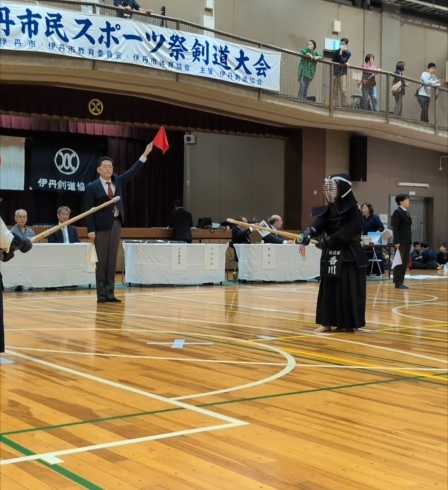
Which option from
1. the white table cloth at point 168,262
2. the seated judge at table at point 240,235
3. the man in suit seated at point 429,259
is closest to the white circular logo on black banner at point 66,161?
the seated judge at table at point 240,235

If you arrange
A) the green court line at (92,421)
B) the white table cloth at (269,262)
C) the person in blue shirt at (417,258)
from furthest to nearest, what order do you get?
the person in blue shirt at (417,258)
the white table cloth at (269,262)
the green court line at (92,421)

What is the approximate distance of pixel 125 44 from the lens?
1441 cm

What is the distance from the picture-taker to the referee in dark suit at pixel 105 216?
31.4 feet

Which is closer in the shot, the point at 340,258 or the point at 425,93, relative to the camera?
the point at 340,258

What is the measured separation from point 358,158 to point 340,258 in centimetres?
1436

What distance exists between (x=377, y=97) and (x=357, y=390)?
15813 mm

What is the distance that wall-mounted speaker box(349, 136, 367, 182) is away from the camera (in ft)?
68.8

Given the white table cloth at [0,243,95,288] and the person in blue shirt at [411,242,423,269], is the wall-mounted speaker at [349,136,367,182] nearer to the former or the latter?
the person in blue shirt at [411,242,423,269]

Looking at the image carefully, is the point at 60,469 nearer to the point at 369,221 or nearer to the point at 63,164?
the point at 369,221

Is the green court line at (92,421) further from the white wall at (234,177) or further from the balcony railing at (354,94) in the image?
the white wall at (234,177)

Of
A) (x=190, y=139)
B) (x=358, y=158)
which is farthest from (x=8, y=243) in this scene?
(x=358, y=158)

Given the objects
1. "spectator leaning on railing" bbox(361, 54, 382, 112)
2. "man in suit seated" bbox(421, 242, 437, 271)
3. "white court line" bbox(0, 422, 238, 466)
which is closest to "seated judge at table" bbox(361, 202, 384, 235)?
"spectator leaning on railing" bbox(361, 54, 382, 112)

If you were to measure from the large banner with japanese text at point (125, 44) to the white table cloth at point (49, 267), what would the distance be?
14.0 feet

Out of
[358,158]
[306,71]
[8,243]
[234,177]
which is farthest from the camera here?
[234,177]
